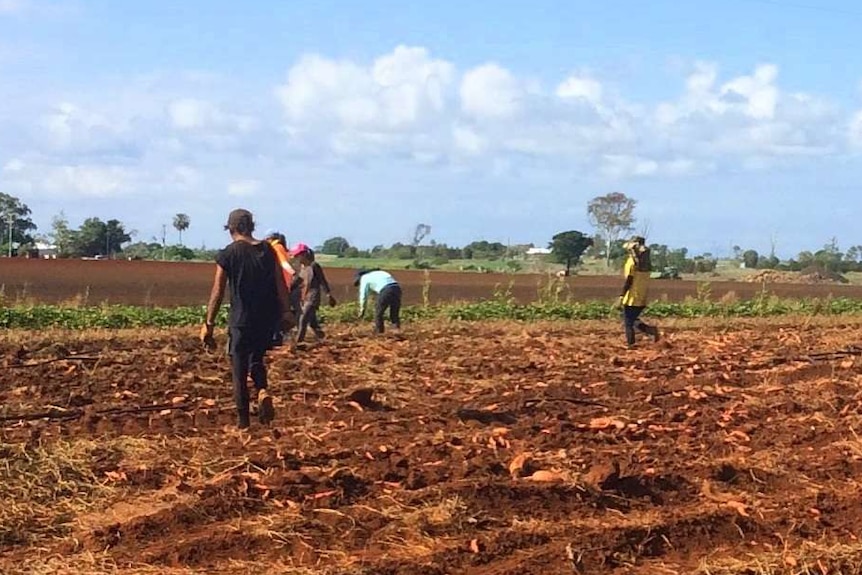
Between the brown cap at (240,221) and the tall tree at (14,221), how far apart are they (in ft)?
209

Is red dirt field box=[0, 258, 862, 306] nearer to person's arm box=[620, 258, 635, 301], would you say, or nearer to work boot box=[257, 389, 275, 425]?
person's arm box=[620, 258, 635, 301]

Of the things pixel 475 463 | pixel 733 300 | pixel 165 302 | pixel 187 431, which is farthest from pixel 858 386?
pixel 165 302

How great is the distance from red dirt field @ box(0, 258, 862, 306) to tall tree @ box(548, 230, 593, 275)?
18629 millimetres

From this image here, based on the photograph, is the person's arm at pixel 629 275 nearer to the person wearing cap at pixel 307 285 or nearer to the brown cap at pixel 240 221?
the person wearing cap at pixel 307 285

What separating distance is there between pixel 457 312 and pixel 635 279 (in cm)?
763

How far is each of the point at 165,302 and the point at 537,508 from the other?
23.4 m

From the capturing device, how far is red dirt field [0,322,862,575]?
5.12 meters

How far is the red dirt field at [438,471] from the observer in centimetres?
512

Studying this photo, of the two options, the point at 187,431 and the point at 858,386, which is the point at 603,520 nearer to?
the point at 187,431

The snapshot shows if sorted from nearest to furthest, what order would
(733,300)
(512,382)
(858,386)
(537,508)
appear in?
(537,508)
(858,386)
(512,382)
(733,300)

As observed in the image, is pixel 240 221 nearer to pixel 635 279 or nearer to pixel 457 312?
pixel 635 279

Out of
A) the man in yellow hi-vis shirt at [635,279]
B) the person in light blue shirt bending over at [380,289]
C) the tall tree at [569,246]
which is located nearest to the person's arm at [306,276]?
the person in light blue shirt bending over at [380,289]

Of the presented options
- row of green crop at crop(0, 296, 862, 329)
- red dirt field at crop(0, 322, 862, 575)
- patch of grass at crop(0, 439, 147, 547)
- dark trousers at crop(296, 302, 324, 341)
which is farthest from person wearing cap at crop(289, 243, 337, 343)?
patch of grass at crop(0, 439, 147, 547)

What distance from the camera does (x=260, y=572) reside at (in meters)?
4.89
